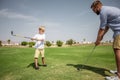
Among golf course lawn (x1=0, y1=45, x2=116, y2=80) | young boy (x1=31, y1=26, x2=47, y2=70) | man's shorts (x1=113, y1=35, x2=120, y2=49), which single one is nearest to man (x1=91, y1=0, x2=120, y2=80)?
man's shorts (x1=113, y1=35, x2=120, y2=49)

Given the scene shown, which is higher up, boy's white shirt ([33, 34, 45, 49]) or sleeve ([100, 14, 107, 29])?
sleeve ([100, 14, 107, 29])

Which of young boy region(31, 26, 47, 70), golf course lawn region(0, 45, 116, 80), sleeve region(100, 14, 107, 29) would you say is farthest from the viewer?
young boy region(31, 26, 47, 70)

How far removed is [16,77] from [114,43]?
162 inches

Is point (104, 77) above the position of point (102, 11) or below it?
below

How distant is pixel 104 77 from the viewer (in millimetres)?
5867

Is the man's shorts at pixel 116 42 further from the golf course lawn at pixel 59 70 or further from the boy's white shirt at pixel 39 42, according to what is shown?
the boy's white shirt at pixel 39 42

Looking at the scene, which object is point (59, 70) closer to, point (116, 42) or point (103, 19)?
point (116, 42)

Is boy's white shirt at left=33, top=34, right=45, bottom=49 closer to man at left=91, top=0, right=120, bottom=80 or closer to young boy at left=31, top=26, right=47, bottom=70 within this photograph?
young boy at left=31, top=26, right=47, bottom=70

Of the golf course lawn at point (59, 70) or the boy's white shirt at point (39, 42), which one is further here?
the boy's white shirt at point (39, 42)

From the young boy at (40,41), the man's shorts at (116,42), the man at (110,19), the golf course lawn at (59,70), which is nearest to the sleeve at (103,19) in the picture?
the man at (110,19)

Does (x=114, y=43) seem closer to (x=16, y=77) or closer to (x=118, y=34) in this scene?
(x=118, y=34)

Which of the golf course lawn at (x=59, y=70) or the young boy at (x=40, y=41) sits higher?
the young boy at (x=40, y=41)

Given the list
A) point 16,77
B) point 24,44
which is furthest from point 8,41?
point 16,77

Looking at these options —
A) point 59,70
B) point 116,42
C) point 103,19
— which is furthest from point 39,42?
point 116,42
